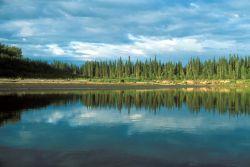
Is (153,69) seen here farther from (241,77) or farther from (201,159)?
(201,159)

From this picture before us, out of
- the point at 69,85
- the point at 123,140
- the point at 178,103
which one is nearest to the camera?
the point at 123,140

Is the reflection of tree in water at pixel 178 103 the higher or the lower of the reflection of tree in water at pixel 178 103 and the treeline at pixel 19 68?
the lower

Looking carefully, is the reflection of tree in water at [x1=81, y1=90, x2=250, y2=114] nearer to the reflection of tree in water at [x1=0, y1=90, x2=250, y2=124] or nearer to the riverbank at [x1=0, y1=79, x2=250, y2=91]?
the reflection of tree in water at [x1=0, y1=90, x2=250, y2=124]

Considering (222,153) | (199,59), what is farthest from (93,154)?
(199,59)

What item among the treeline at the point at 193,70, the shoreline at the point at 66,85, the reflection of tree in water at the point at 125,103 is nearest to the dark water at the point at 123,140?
the reflection of tree in water at the point at 125,103

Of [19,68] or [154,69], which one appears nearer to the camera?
[19,68]

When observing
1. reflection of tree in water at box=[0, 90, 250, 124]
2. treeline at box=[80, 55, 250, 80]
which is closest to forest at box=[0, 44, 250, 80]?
treeline at box=[80, 55, 250, 80]

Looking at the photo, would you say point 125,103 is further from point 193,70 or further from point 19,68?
point 193,70

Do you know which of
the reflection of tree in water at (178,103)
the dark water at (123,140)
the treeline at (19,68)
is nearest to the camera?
the dark water at (123,140)

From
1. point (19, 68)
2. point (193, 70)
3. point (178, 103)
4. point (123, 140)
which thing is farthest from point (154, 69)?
point (123, 140)

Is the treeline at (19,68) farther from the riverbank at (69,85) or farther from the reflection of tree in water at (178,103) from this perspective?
the reflection of tree in water at (178,103)

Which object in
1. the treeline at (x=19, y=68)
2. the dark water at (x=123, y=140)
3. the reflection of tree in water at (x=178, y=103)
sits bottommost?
the reflection of tree in water at (x=178, y=103)

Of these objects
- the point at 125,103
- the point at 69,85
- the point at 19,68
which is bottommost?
the point at 125,103

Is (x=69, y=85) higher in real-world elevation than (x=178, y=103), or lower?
higher
